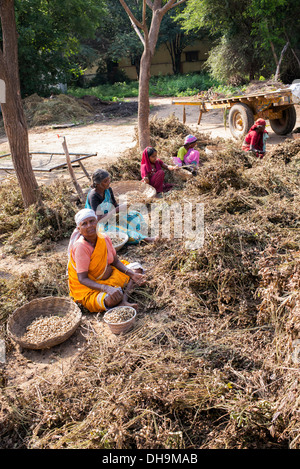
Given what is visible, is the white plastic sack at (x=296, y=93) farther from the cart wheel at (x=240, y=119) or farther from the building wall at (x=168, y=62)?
the building wall at (x=168, y=62)

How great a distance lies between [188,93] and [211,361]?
20.0m

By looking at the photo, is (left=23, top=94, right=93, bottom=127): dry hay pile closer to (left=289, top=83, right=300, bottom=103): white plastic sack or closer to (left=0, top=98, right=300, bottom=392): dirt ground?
(left=0, top=98, right=300, bottom=392): dirt ground

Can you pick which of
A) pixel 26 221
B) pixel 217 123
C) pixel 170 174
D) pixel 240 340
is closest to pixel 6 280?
pixel 26 221

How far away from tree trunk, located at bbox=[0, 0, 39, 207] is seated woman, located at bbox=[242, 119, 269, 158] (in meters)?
3.74

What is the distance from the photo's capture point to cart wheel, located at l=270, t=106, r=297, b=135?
850cm

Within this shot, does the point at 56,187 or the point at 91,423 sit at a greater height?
the point at 56,187

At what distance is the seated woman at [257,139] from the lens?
5992 mm

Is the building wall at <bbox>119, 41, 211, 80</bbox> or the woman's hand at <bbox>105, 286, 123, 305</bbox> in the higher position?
the building wall at <bbox>119, 41, 211, 80</bbox>

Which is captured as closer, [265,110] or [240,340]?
[240,340]

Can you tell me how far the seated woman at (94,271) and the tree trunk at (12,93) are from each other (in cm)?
196

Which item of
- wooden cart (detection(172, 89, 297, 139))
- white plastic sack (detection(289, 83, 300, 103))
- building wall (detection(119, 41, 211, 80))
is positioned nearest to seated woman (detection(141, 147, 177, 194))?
wooden cart (detection(172, 89, 297, 139))

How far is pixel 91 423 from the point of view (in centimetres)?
192
